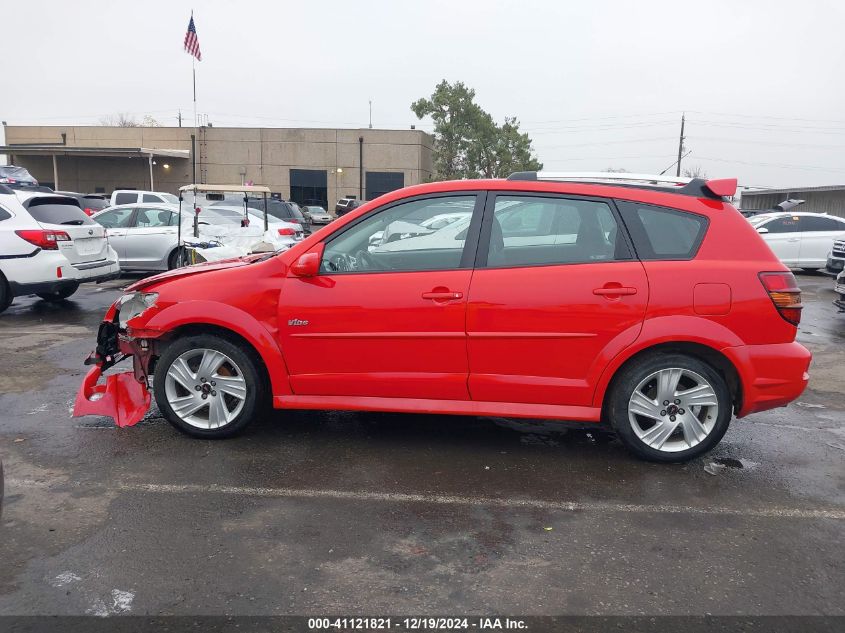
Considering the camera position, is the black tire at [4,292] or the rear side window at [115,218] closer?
the black tire at [4,292]

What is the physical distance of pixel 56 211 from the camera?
31.6 ft

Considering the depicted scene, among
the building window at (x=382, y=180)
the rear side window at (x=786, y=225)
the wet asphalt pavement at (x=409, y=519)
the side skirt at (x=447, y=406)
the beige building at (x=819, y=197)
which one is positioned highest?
the building window at (x=382, y=180)

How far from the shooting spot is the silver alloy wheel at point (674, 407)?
4242 mm

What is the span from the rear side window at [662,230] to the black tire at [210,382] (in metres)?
2.60

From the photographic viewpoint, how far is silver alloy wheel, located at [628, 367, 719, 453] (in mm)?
4242

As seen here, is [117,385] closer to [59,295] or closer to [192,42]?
[59,295]

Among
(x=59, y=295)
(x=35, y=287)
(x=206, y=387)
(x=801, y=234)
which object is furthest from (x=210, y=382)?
(x=801, y=234)

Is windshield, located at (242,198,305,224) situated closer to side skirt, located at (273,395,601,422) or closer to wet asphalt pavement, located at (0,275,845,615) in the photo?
wet asphalt pavement, located at (0,275,845,615)

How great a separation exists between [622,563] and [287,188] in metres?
46.8

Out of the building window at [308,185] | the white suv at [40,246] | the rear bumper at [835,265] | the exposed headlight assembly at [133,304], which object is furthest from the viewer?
the building window at [308,185]

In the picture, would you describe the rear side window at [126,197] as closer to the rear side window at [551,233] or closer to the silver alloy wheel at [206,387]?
the silver alloy wheel at [206,387]

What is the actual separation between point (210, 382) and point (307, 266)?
Result: 1.07 metres

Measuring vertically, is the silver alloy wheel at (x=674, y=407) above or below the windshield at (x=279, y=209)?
below

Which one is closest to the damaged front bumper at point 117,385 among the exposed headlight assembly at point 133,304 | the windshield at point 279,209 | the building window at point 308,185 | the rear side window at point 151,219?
the exposed headlight assembly at point 133,304
